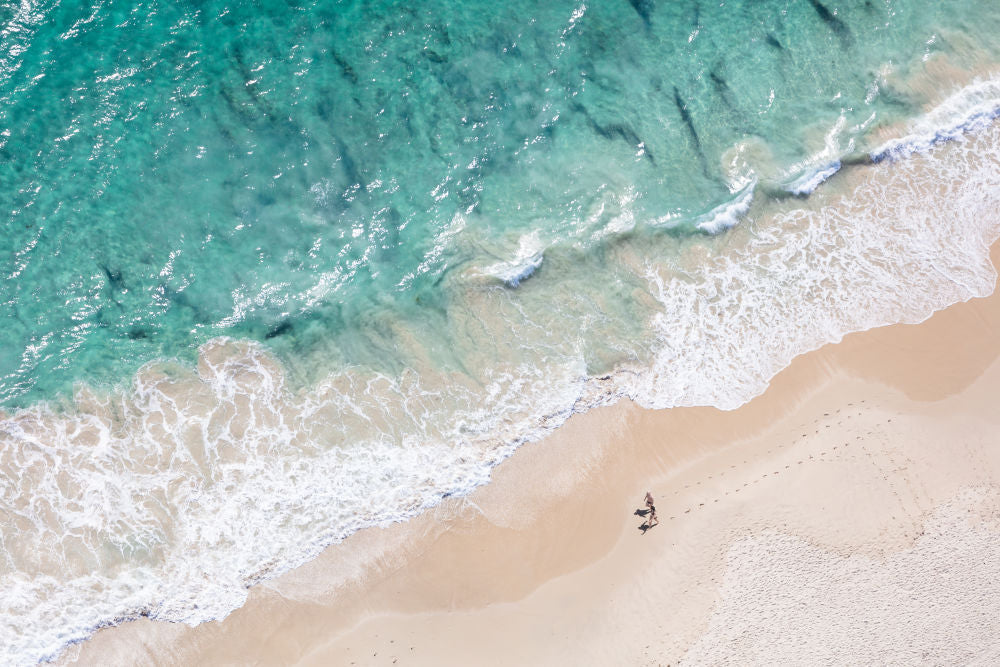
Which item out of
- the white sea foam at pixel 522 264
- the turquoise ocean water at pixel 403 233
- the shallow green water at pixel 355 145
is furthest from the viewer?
the white sea foam at pixel 522 264

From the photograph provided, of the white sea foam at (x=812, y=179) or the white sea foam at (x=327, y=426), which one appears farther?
the white sea foam at (x=812, y=179)

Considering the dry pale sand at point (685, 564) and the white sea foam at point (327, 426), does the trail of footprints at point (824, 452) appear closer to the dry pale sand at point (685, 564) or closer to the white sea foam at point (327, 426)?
the dry pale sand at point (685, 564)

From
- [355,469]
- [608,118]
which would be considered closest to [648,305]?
[608,118]

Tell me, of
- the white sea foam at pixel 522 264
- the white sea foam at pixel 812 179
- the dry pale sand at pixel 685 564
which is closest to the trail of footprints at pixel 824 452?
the dry pale sand at pixel 685 564

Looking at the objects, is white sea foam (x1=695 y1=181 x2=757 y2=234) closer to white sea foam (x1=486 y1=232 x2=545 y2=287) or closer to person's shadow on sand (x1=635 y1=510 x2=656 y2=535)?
white sea foam (x1=486 y1=232 x2=545 y2=287)

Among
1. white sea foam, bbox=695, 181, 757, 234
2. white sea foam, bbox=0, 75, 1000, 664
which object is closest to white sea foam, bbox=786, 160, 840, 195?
white sea foam, bbox=0, 75, 1000, 664

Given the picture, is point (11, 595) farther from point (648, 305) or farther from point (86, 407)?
point (648, 305)

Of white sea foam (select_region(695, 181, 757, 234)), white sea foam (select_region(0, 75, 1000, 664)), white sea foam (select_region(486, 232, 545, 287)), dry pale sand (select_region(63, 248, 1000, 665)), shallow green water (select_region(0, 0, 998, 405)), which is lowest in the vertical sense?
dry pale sand (select_region(63, 248, 1000, 665))
